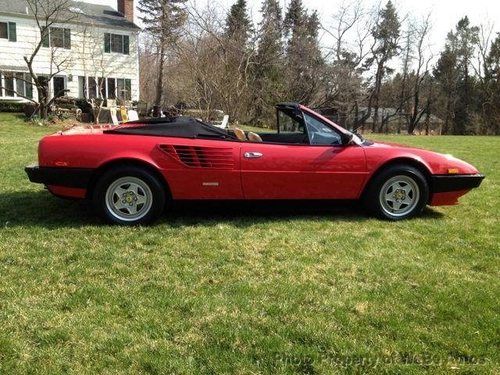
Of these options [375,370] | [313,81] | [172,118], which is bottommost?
[375,370]

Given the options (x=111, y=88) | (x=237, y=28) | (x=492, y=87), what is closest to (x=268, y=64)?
(x=237, y=28)

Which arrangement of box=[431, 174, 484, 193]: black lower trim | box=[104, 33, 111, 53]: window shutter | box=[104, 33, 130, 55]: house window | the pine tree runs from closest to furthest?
box=[431, 174, 484, 193]: black lower trim, the pine tree, box=[104, 33, 111, 53]: window shutter, box=[104, 33, 130, 55]: house window

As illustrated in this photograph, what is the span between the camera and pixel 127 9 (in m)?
34.2

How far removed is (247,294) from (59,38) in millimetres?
30426

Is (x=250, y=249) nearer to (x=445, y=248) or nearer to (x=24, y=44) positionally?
(x=445, y=248)

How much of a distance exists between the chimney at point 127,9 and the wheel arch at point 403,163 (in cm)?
3233

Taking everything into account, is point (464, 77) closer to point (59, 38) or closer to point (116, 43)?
point (116, 43)

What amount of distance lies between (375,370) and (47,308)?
208 centimetres

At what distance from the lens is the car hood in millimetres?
5500

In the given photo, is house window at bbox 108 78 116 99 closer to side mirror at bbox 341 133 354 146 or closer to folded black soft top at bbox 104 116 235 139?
folded black soft top at bbox 104 116 235 139

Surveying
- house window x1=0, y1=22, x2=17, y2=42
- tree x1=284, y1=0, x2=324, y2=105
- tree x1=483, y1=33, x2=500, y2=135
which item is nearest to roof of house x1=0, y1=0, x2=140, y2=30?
house window x1=0, y1=22, x2=17, y2=42

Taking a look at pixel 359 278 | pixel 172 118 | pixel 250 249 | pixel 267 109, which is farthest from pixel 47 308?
pixel 267 109

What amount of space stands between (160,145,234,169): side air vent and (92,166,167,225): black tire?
0.34 metres

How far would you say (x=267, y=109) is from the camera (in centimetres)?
2986
